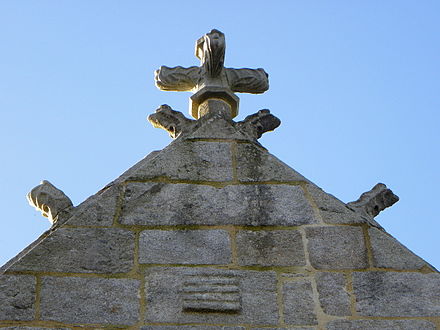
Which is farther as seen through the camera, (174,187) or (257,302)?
(174,187)

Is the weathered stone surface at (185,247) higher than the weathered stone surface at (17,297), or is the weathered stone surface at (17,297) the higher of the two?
the weathered stone surface at (185,247)

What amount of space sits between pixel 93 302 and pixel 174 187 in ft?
2.66

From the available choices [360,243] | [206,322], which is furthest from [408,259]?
[206,322]

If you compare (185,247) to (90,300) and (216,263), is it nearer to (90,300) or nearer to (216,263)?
(216,263)

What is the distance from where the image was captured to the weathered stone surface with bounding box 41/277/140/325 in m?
5.10

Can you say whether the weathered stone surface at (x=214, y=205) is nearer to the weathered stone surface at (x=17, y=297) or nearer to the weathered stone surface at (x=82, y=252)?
the weathered stone surface at (x=82, y=252)

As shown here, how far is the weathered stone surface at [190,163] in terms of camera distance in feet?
18.8

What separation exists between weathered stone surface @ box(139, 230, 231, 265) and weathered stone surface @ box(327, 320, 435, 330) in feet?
1.95

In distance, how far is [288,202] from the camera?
5648mm

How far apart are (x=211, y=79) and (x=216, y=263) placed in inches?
62.5

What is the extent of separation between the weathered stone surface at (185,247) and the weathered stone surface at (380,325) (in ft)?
1.95

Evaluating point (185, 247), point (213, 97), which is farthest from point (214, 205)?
point (213, 97)

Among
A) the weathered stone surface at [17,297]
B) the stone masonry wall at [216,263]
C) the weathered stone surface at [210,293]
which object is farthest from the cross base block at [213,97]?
the weathered stone surface at [17,297]

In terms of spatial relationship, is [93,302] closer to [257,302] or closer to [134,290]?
[134,290]
